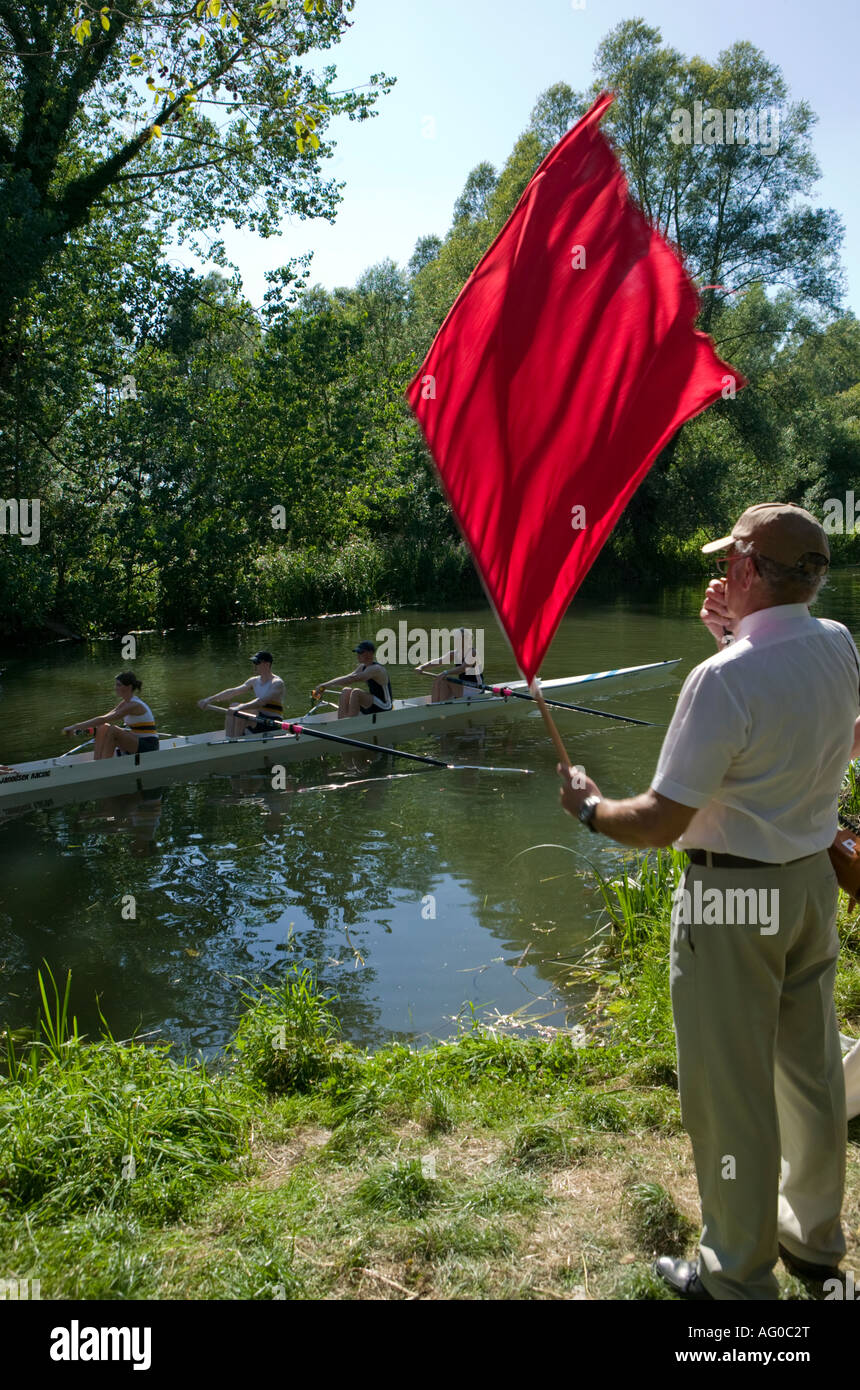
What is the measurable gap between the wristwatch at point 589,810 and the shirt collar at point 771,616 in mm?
583

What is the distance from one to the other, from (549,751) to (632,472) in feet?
37.3

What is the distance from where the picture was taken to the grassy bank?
2939 millimetres

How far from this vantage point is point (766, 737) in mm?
2533

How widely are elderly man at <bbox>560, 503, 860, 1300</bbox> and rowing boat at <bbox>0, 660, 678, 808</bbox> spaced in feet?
29.4

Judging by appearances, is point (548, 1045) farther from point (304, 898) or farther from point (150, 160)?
point (150, 160)

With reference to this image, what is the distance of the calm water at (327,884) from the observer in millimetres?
6789

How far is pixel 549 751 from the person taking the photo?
46.1ft

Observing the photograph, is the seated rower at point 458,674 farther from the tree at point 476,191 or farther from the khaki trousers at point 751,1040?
the tree at point 476,191

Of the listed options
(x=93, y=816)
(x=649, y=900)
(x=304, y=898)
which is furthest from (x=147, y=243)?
(x=649, y=900)

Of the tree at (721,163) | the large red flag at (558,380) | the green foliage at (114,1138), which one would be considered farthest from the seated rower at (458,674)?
the tree at (721,163)

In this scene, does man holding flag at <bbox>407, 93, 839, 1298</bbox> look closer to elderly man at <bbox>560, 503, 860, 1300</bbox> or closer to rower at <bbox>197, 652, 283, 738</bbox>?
elderly man at <bbox>560, 503, 860, 1300</bbox>

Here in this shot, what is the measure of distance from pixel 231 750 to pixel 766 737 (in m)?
11.3

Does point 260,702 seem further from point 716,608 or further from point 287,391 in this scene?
point 287,391

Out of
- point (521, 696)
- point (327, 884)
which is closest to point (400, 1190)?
point (327, 884)
